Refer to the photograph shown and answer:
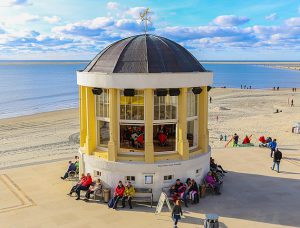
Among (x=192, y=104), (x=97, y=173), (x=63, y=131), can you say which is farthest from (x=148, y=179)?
(x=63, y=131)

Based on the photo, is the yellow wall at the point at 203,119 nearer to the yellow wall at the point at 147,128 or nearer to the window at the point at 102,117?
the yellow wall at the point at 147,128

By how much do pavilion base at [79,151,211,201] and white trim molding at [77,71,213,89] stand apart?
332 cm

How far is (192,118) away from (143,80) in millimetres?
3396

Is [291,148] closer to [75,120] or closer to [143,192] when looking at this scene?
[143,192]

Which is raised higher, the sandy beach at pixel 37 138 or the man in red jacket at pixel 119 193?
the man in red jacket at pixel 119 193

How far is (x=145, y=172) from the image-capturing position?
51.0 ft

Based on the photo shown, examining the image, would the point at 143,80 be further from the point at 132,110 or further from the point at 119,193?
the point at 119,193

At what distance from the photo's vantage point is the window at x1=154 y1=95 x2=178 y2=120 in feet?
52.7

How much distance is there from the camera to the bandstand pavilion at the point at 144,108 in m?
15.5

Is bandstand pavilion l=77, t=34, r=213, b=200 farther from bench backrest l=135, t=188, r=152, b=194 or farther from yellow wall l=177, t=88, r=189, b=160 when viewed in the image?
bench backrest l=135, t=188, r=152, b=194

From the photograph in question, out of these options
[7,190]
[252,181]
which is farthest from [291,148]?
[7,190]

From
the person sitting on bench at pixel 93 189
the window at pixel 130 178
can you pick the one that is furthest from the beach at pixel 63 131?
the window at pixel 130 178

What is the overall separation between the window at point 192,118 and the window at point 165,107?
890 mm

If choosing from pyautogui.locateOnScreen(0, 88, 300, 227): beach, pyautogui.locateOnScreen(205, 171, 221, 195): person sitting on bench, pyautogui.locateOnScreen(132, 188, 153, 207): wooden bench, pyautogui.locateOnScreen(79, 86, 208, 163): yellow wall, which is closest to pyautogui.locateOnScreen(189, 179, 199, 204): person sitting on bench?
pyautogui.locateOnScreen(0, 88, 300, 227): beach
